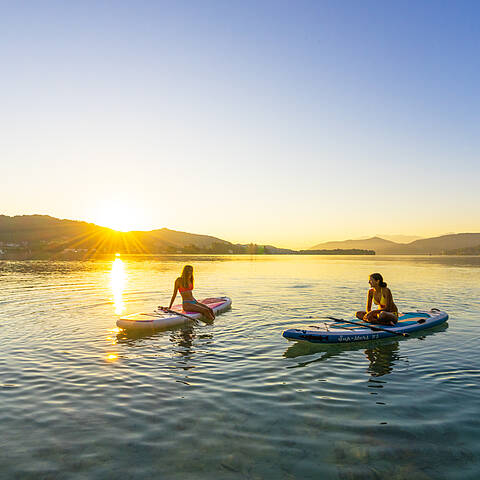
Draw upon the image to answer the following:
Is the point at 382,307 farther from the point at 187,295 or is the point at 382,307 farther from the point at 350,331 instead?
the point at 187,295

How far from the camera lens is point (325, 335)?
13.8m

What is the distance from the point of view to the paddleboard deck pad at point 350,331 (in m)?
13.7

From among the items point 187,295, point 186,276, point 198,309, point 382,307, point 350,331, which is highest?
point 186,276

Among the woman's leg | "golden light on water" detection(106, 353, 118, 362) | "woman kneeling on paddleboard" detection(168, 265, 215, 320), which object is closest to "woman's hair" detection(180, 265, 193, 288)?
"woman kneeling on paddleboard" detection(168, 265, 215, 320)

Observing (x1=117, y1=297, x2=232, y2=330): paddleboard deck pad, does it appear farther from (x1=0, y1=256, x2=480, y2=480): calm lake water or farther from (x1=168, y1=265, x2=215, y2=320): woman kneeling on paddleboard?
(x1=0, y1=256, x2=480, y2=480): calm lake water

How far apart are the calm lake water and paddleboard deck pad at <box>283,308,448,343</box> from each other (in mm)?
392

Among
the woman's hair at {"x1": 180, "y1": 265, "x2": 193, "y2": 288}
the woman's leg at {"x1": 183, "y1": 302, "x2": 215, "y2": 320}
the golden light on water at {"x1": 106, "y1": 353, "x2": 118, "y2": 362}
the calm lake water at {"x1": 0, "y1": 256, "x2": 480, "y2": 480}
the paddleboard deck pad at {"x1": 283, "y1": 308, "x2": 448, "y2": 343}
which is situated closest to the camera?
the calm lake water at {"x1": 0, "y1": 256, "x2": 480, "y2": 480}

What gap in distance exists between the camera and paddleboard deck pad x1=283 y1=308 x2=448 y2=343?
13711mm

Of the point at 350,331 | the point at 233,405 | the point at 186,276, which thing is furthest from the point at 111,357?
the point at 350,331

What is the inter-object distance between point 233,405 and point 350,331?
7.44 metres

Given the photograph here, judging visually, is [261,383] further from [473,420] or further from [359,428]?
[473,420]

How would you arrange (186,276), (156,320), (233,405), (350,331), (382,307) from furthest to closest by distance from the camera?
(186,276) < (156,320) < (382,307) < (350,331) < (233,405)

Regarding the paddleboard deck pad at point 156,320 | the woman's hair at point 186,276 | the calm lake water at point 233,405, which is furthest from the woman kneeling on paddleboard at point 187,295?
the calm lake water at point 233,405

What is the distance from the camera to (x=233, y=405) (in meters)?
8.45
